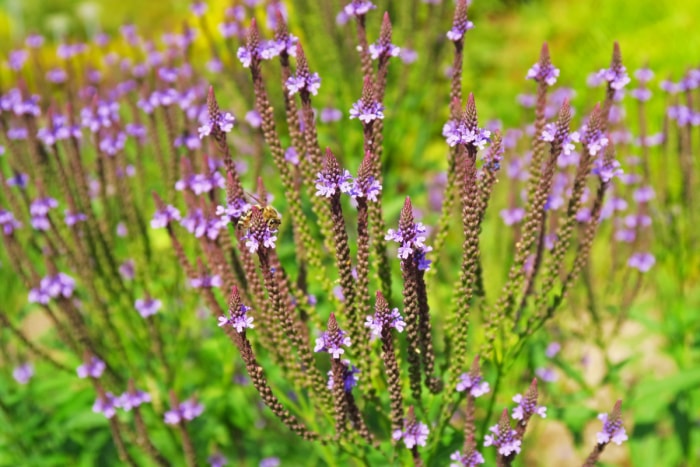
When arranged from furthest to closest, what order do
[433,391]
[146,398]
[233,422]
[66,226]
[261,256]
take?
[233,422] < [66,226] < [146,398] < [433,391] < [261,256]

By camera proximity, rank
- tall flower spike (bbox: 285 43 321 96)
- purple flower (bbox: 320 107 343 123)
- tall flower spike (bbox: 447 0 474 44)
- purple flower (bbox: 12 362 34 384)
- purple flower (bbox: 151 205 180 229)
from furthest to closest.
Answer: purple flower (bbox: 320 107 343 123), purple flower (bbox: 12 362 34 384), purple flower (bbox: 151 205 180 229), tall flower spike (bbox: 447 0 474 44), tall flower spike (bbox: 285 43 321 96)

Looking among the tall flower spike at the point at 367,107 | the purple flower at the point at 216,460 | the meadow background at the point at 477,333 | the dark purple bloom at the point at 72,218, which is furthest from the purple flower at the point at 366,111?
the purple flower at the point at 216,460

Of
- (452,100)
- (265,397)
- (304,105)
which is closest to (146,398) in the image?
(265,397)

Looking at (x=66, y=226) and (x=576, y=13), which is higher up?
(x=576, y=13)

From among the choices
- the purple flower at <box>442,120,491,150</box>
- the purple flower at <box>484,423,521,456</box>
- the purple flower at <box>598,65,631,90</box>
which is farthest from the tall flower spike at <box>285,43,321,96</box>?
the purple flower at <box>484,423,521,456</box>

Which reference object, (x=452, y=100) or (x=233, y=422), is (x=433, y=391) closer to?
(x=452, y=100)

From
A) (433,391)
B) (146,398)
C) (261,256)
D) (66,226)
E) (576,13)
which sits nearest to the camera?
(261,256)

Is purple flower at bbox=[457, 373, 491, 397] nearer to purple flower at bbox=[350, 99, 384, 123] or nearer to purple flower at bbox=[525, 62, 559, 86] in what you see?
purple flower at bbox=[350, 99, 384, 123]

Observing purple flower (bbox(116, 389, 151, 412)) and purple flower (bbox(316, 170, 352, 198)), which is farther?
purple flower (bbox(116, 389, 151, 412))
